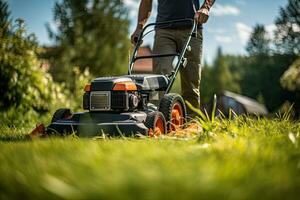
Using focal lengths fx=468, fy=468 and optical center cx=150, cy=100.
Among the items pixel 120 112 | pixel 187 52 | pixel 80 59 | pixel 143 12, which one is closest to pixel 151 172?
pixel 120 112

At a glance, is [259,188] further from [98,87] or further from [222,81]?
[222,81]

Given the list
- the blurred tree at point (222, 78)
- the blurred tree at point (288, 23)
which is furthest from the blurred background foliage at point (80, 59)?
the blurred tree at point (222, 78)

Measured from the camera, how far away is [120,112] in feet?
11.9

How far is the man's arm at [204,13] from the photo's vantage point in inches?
167

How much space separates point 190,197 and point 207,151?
0.81 m

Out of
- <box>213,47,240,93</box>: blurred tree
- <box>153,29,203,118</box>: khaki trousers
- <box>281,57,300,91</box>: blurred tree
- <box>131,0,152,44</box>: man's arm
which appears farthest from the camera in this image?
<box>213,47,240,93</box>: blurred tree

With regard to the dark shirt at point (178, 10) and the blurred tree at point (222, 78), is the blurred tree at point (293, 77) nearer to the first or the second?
the dark shirt at point (178, 10)

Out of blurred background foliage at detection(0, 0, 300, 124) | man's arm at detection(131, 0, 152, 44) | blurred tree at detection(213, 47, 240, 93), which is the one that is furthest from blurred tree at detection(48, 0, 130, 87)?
blurred tree at detection(213, 47, 240, 93)

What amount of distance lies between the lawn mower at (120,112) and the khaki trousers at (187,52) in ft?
1.95

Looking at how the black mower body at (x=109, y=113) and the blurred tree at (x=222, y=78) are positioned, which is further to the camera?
the blurred tree at (x=222, y=78)

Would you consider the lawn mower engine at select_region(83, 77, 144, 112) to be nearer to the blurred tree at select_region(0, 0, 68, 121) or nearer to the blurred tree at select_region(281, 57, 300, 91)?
the blurred tree at select_region(0, 0, 68, 121)

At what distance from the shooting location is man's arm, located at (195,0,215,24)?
4246mm

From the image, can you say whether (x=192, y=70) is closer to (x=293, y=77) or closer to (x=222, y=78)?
(x=293, y=77)

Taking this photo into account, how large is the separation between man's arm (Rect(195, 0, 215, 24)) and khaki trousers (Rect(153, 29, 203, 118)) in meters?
0.32
